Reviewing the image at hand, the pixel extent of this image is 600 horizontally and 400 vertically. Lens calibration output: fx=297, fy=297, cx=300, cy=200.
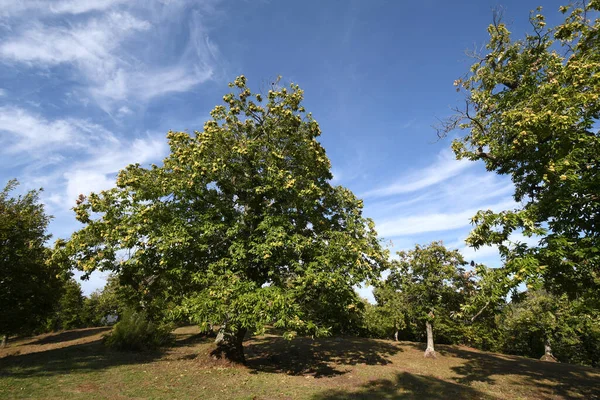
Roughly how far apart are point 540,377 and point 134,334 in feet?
85.2

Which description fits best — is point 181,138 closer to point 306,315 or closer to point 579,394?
point 306,315

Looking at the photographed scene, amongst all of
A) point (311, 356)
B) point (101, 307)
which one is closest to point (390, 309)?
point (311, 356)

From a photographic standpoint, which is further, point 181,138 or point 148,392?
point 181,138

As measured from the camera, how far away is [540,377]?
56.1 ft

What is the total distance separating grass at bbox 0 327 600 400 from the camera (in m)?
11.9

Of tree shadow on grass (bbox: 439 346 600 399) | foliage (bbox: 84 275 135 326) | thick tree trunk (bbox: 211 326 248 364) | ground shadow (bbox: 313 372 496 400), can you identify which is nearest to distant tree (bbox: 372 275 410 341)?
ground shadow (bbox: 313 372 496 400)

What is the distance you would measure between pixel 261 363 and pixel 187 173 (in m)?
12.4

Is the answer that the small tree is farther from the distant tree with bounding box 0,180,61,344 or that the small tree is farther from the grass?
the distant tree with bounding box 0,180,61,344

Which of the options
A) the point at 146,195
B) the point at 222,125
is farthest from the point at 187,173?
the point at 222,125

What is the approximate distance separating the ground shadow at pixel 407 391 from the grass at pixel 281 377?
4 cm

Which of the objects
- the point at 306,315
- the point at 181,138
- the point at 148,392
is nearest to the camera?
the point at 148,392

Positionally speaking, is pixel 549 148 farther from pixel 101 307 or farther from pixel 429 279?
pixel 101 307

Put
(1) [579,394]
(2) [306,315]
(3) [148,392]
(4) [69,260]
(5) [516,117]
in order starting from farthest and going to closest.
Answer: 1. (2) [306,315]
2. (4) [69,260]
3. (1) [579,394]
4. (3) [148,392]
5. (5) [516,117]

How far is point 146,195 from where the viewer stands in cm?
1567
